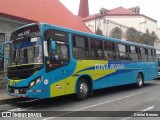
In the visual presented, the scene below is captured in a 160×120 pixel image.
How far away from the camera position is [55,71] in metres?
9.62

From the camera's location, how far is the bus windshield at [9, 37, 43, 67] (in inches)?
361

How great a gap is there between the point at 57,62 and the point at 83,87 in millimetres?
2051

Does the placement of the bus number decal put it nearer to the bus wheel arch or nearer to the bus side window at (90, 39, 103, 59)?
the bus side window at (90, 39, 103, 59)

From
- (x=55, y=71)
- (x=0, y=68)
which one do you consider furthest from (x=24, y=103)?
(x=0, y=68)

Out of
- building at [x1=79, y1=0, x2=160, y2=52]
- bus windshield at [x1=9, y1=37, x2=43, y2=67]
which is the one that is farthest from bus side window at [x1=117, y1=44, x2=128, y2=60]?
building at [x1=79, y1=0, x2=160, y2=52]

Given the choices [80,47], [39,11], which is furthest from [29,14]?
[80,47]

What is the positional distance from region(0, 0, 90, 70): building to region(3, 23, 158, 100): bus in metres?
5.30

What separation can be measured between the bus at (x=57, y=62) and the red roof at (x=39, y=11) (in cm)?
575

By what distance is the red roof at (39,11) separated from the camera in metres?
16.0

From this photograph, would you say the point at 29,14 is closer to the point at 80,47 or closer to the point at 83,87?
the point at 80,47

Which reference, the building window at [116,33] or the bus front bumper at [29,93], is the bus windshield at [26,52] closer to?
the bus front bumper at [29,93]

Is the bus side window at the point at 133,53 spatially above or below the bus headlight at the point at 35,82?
above

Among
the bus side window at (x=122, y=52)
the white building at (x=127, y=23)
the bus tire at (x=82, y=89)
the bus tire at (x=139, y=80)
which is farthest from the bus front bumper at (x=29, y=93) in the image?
the white building at (x=127, y=23)

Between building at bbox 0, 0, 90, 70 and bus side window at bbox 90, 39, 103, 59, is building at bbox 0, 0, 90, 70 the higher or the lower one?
the higher one
